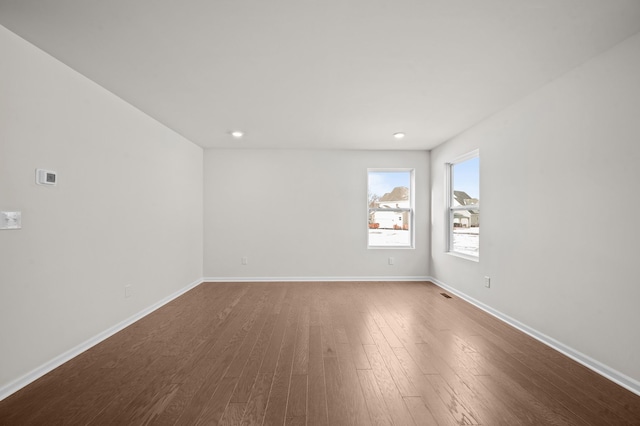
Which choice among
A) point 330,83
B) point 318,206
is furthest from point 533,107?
point 318,206

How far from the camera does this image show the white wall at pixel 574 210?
2.17 meters

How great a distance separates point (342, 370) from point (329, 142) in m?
3.64

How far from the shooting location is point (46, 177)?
2.33 meters

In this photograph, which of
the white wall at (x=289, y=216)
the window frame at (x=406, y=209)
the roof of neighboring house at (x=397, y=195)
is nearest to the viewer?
the white wall at (x=289, y=216)

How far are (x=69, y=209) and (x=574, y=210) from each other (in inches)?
168

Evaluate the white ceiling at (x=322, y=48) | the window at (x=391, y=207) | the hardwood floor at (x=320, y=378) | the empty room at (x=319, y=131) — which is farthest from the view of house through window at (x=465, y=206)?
the hardwood floor at (x=320, y=378)

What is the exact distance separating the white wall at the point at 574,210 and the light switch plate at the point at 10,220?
4258mm

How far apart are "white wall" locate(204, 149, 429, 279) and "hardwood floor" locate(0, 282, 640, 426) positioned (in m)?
1.96

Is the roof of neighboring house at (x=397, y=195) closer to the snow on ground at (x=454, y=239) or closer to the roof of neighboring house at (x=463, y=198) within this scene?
the snow on ground at (x=454, y=239)

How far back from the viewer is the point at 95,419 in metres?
1.79

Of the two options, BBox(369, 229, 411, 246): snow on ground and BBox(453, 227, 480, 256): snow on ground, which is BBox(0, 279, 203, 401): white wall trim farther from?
BBox(453, 227, 480, 256): snow on ground

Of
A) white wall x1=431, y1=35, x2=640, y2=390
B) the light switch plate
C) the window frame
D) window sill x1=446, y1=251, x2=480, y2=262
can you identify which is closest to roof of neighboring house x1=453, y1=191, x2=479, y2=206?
white wall x1=431, y1=35, x2=640, y2=390

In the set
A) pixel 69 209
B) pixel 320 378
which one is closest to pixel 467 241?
pixel 320 378

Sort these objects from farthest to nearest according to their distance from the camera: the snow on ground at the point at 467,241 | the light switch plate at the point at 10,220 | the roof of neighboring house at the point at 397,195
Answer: the roof of neighboring house at the point at 397,195, the snow on ground at the point at 467,241, the light switch plate at the point at 10,220
